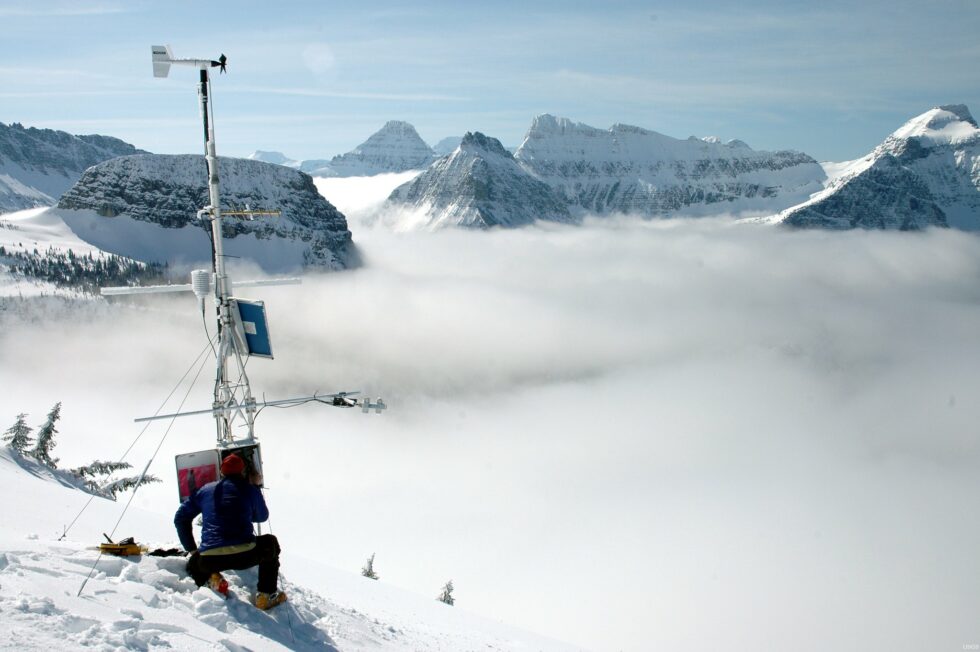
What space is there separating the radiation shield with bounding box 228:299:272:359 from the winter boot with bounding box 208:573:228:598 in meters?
3.59

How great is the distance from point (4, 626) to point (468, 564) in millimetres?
82405

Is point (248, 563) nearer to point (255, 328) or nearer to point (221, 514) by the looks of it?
point (221, 514)

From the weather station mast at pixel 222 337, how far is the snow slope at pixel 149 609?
1.61 m

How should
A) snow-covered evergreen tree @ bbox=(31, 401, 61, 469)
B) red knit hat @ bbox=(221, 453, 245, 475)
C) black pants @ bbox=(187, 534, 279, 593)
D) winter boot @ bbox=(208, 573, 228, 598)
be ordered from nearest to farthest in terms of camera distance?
winter boot @ bbox=(208, 573, 228, 598), black pants @ bbox=(187, 534, 279, 593), red knit hat @ bbox=(221, 453, 245, 475), snow-covered evergreen tree @ bbox=(31, 401, 61, 469)

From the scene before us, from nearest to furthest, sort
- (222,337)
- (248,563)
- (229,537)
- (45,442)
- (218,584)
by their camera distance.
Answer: (218,584) → (229,537) → (248,563) → (222,337) → (45,442)

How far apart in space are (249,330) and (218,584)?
4139 millimetres

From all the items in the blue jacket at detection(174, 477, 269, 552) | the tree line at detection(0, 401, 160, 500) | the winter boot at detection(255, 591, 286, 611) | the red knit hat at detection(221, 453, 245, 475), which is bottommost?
the tree line at detection(0, 401, 160, 500)

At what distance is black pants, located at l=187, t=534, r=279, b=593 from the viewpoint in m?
9.58

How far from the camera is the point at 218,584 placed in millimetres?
9492

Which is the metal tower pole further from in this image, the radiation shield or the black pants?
the black pants

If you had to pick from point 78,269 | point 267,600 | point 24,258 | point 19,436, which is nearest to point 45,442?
point 19,436

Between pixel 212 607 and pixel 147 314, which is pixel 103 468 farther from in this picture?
pixel 147 314

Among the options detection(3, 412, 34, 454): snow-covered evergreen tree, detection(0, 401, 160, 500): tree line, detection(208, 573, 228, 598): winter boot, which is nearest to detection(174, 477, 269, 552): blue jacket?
detection(208, 573, 228, 598): winter boot

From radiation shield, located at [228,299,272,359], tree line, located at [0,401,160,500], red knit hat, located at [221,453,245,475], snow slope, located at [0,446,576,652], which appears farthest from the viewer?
tree line, located at [0,401,160,500]
